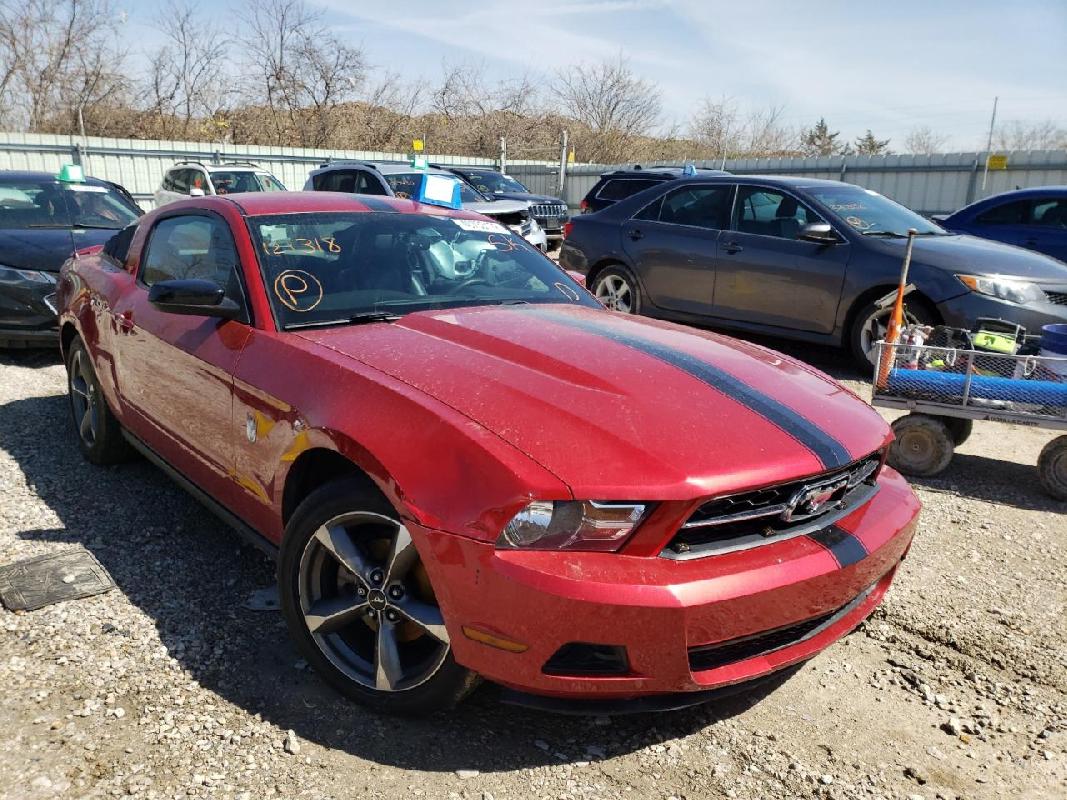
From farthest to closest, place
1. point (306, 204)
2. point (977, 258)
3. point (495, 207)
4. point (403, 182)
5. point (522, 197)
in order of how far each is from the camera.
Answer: point (522, 197)
point (495, 207)
point (403, 182)
point (977, 258)
point (306, 204)

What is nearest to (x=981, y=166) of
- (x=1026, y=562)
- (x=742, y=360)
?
(x=1026, y=562)

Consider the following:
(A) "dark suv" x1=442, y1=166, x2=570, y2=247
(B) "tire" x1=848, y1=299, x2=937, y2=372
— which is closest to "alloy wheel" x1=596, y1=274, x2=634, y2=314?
(B) "tire" x1=848, y1=299, x2=937, y2=372

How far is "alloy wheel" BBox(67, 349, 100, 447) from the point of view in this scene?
4.67 metres

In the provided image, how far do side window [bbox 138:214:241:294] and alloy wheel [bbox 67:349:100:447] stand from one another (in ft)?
2.87

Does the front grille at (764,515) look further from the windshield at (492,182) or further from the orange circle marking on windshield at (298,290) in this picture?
the windshield at (492,182)

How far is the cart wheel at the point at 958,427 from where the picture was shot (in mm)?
5156

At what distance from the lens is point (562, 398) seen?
248cm

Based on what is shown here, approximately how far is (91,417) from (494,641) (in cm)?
350

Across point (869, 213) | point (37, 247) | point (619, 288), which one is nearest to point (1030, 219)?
point (869, 213)

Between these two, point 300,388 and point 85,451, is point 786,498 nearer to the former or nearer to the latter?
point 300,388

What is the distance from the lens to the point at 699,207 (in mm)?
8320

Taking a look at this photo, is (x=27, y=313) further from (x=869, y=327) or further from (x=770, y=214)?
(x=869, y=327)

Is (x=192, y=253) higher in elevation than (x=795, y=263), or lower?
higher

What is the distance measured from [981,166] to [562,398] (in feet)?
57.9
